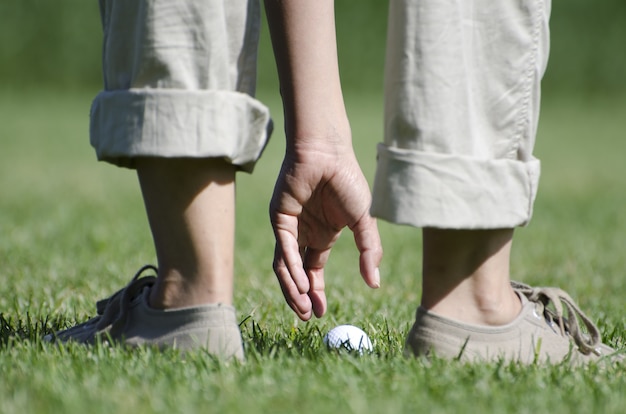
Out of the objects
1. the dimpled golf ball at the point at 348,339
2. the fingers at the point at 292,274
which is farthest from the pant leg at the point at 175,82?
the dimpled golf ball at the point at 348,339

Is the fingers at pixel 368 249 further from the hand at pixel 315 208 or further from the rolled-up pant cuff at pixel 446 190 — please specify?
the rolled-up pant cuff at pixel 446 190

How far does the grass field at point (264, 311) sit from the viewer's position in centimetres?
147

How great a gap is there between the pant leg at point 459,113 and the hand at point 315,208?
20 centimetres

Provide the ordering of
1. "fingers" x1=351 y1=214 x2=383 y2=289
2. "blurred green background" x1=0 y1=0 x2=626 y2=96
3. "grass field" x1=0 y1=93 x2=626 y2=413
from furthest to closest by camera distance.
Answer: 1. "blurred green background" x1=0 y1=0 x2=626 y2=96
2. "fingers" x1=351 y1=214 x2=383 y2=289
3. "grass field" x1=0 y1=93 x2=626 y2=413

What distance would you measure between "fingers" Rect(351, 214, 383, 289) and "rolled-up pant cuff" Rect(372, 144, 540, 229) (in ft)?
0.78

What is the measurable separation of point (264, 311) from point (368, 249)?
82 cm

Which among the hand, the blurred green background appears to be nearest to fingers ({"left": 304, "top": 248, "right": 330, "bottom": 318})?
the hand

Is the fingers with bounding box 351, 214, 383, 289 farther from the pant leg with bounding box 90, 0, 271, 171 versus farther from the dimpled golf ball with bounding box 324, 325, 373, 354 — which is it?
the pant leg with bounding box 90, 0, 271, 171

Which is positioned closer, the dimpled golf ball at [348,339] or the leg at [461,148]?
the leg at [461,148]

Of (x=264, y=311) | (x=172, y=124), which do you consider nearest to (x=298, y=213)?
(x=172, y=124)

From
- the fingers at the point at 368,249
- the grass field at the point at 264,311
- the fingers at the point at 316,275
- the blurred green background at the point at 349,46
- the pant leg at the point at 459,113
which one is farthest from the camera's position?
the blurred green background at the point at 349,46

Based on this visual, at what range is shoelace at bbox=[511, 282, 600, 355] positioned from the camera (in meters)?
1.93

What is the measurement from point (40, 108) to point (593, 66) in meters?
10.7

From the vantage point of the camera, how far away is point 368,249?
73.0 inches
